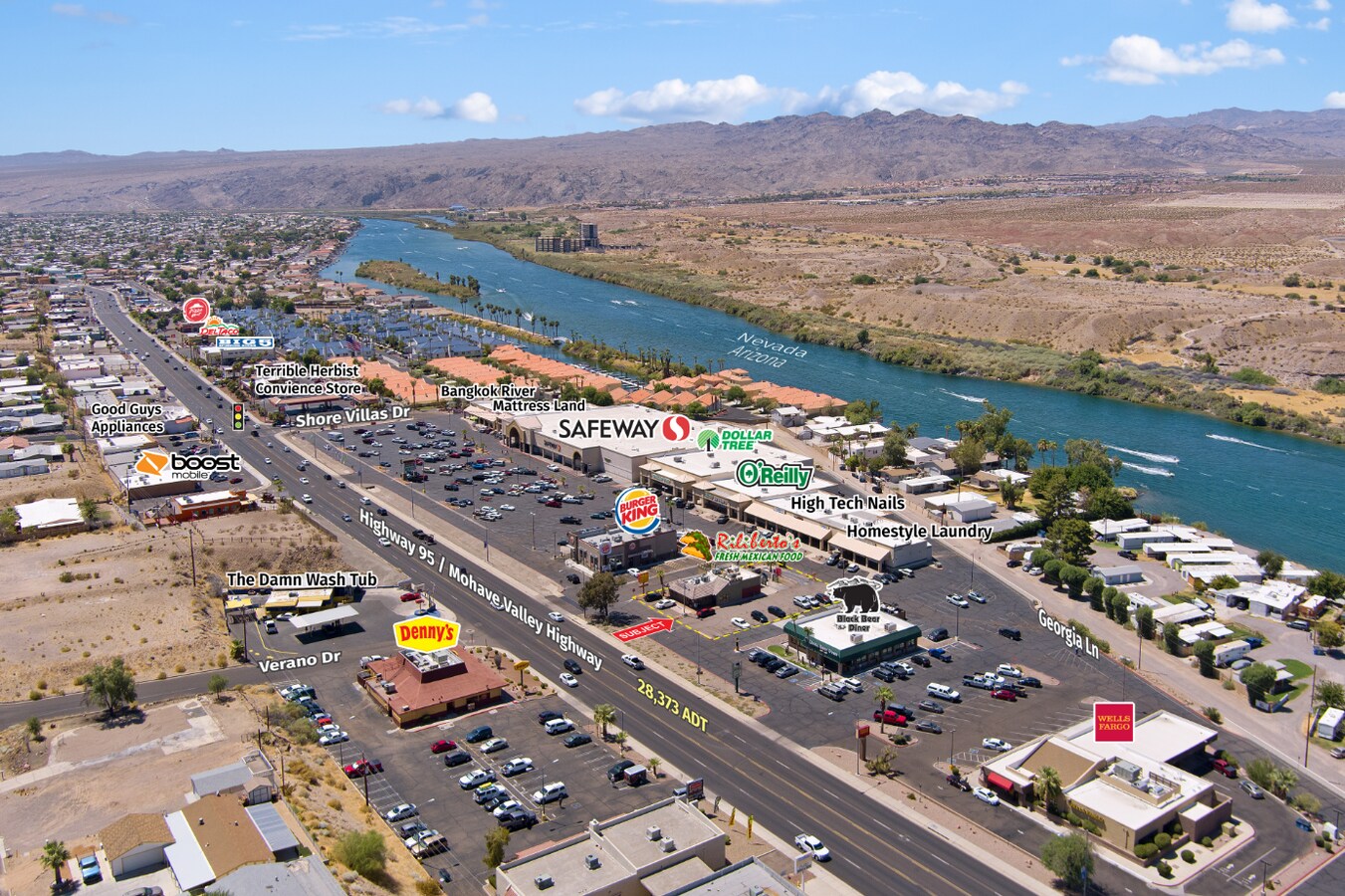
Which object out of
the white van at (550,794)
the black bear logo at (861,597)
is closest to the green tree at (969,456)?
the black bear logo at (861,597)

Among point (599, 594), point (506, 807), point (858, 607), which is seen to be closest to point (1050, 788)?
point (858, 607)

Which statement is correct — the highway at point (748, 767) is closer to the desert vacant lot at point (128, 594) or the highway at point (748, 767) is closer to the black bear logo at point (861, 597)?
the desert vacant lot at point (128, 594)

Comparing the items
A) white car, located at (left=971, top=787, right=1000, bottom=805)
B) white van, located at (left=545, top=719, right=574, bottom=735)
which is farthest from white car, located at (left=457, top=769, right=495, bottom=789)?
white car, located at (left=971, top=787, right=1000, bottom=805)

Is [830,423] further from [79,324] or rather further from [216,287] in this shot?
[216,287]

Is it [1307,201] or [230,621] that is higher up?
[1307,201]

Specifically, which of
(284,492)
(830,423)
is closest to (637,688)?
(284,492)

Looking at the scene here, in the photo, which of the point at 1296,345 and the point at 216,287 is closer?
the point at 1296,345

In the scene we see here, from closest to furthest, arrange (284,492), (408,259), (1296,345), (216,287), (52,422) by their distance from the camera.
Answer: (284,492)
(52,422)
(1296,345)
(216,287)
(408,259)
